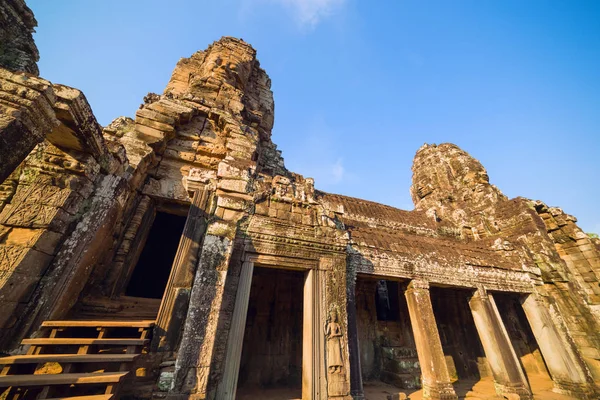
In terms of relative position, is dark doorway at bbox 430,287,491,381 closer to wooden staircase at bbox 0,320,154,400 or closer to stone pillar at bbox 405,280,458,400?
stone pillar at bbox 405,280,458,400

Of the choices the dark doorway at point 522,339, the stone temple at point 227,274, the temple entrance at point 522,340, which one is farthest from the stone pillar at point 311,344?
the dark doorway at point 522,339

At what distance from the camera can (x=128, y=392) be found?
11.0 feet

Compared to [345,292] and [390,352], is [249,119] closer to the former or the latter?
[345,292]

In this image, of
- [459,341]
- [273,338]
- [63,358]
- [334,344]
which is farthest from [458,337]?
[63,358]

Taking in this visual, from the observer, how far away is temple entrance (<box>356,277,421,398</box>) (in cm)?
721

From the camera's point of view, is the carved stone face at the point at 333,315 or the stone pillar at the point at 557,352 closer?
Answer: the carved stone face at the point at 333,315

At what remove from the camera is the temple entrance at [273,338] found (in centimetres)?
674

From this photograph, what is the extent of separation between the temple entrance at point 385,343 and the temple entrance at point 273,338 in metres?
2.40

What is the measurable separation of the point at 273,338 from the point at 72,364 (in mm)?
5376

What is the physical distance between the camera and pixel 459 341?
32.2 ft

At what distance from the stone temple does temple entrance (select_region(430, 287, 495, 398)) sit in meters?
0.07

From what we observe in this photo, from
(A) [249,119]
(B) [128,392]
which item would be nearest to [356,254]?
(B) [128,392]

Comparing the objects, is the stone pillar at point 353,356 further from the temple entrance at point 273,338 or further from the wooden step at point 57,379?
the wooden step at point 57,379

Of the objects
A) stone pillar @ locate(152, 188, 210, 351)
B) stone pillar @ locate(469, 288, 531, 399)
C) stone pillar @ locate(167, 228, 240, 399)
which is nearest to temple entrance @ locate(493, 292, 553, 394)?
stone pillar @ locate(469, 288, 531, 399)
